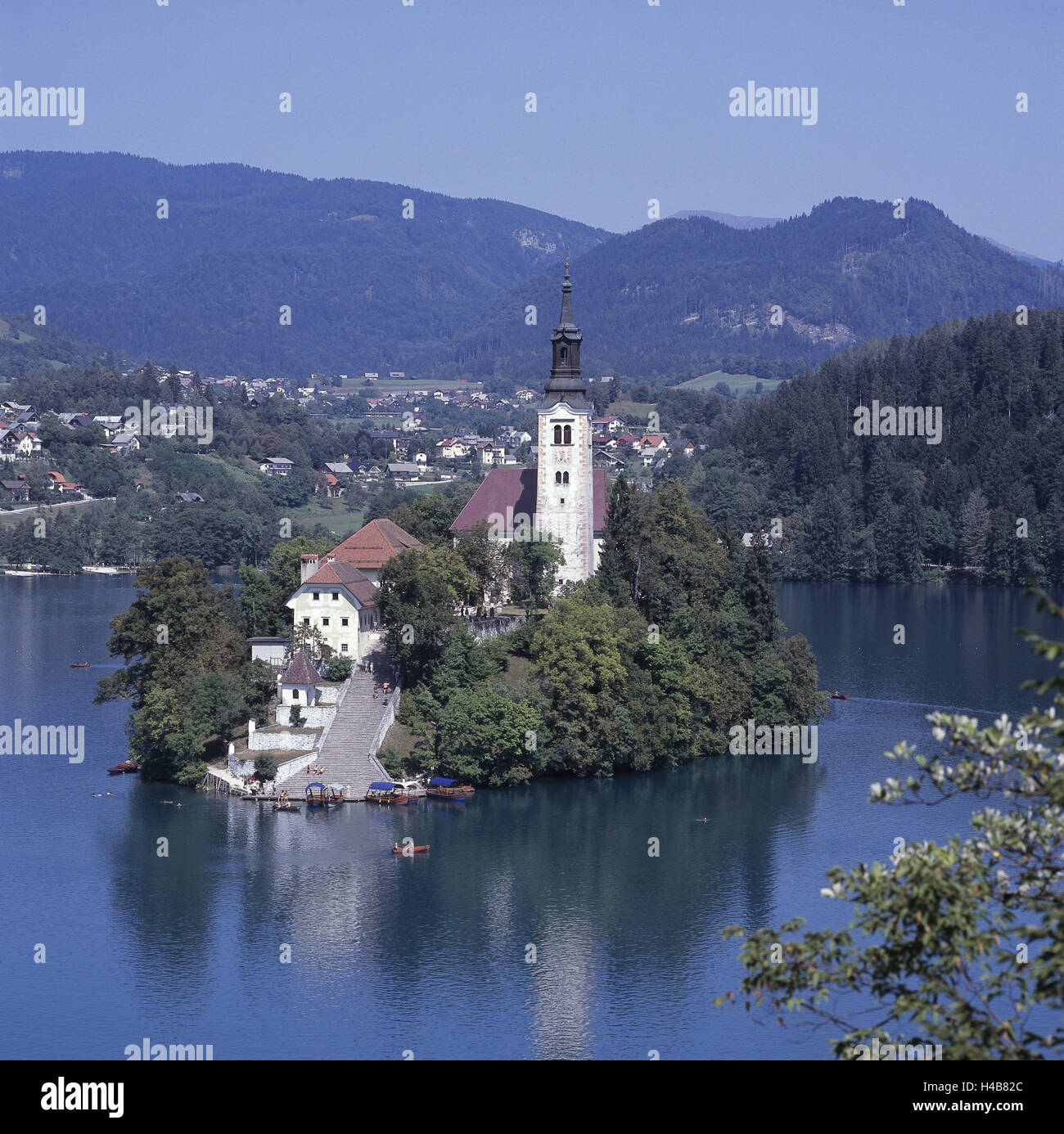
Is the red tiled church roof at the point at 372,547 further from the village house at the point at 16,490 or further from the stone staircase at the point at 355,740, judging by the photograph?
the village house at the point at 16,490

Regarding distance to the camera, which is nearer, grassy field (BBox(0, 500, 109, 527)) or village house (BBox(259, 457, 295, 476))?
grassy field (BBox(0, 500, 109, 527))

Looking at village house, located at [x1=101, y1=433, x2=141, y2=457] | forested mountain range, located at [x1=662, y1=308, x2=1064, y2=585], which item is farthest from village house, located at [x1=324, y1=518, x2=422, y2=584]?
village house, located at [x1=101, y1=433, x2=141, y2=457]

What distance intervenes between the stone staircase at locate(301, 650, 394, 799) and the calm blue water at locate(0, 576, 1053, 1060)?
79.0 inches

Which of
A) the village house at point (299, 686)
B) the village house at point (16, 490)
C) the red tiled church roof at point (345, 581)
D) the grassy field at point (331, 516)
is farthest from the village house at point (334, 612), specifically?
the village house at point (16, 490)

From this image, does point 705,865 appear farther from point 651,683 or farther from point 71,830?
point 71,830

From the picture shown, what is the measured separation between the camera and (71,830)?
5103 cm

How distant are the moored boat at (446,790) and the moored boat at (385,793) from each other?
91cm

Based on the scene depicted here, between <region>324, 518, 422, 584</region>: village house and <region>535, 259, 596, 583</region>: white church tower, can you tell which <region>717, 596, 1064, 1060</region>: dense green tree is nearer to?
<region>324, 518, 422, 584</region>: village house

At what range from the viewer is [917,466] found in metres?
131

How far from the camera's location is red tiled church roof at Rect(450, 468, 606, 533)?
6875 cm

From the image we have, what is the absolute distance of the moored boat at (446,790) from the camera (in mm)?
53156

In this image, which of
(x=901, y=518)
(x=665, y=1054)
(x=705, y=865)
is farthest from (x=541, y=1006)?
(x=901, y=518)

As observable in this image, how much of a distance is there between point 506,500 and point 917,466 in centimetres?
6912
